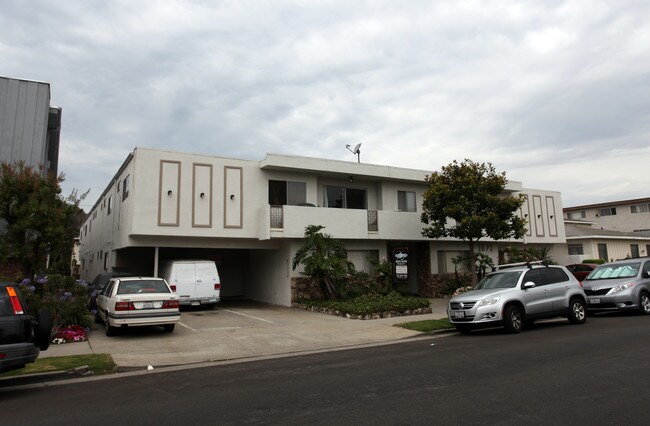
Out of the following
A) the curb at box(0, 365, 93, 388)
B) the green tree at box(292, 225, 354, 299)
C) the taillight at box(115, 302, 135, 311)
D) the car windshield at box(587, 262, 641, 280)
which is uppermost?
the green tree at box(292, 225, 354, 299)

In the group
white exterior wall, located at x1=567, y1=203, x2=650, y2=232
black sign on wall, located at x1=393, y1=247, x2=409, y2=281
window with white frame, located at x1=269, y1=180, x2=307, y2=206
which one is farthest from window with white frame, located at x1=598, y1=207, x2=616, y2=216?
window with white frame, located at x1=269, y1=180, x2=307, y2=206

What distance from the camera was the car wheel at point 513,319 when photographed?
37.7ft

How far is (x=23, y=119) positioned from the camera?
1694 cm

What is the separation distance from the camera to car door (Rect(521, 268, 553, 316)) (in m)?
12.0

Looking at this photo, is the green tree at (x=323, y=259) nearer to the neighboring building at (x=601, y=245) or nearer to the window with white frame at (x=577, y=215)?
the neighboring building at (x=601, y=245)

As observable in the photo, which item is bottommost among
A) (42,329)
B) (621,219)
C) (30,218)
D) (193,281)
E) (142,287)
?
(42,329)

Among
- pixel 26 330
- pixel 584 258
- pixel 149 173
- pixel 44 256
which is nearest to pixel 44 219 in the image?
pixel 44 256

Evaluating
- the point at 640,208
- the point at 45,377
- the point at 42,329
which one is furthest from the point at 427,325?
the point at 640,208

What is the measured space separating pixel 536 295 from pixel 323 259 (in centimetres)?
860

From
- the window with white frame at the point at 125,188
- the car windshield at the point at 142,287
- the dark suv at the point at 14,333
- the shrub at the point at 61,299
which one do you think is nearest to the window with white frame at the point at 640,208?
the window with white frame at the point at 125,188

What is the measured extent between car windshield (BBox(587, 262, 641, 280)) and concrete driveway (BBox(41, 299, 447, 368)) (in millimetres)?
5375

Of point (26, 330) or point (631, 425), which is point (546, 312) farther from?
point (26, 330)

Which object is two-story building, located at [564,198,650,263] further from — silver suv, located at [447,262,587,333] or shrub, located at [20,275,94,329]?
shrub, located at [20,275,94,329]

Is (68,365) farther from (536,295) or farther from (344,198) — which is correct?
(344,198)
